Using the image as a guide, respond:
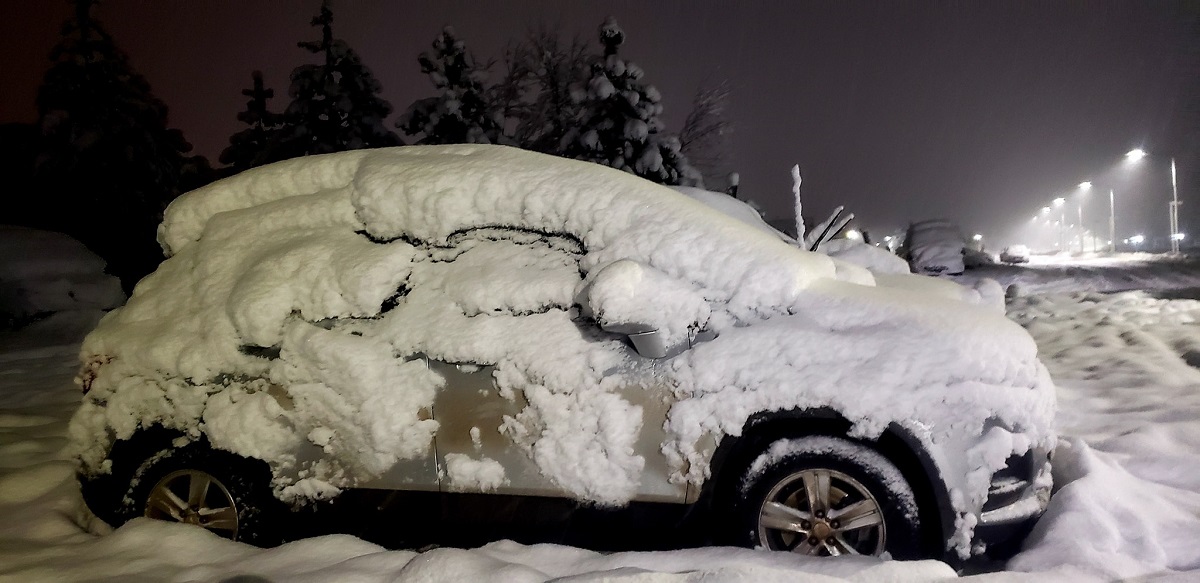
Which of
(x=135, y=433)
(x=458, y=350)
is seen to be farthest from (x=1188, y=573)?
(x=135, y=433)

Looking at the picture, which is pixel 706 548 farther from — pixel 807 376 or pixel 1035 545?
pixel 1035 545

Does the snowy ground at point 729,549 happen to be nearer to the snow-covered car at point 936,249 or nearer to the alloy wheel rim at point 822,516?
the alloy wheel rim at point 822,516

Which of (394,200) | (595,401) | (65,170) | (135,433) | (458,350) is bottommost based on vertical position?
(135,433)

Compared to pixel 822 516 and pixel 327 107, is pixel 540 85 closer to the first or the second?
pixel 327 107

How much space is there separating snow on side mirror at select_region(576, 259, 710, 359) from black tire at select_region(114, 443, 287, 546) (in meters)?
1.86

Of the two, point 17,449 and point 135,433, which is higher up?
point 135,433

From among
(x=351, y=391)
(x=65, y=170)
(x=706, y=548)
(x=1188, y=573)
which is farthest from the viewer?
(x=65, y=170)

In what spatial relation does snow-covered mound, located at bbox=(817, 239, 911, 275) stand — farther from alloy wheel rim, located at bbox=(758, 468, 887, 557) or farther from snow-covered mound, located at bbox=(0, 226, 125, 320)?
snow-covered mound, located at bbox=(0, 226, 125, 320)

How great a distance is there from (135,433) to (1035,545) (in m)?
4.23

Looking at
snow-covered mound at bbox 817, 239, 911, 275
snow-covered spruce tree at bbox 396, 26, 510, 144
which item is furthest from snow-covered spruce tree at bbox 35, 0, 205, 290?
snow-covered mound at bbox 817, 239, 911, 275

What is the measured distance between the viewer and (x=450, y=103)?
19766mm

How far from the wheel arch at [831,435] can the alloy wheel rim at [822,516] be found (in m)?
0.17

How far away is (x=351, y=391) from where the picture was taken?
294 centimetres

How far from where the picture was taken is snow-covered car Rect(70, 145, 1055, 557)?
263 centimetres
